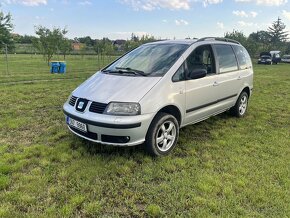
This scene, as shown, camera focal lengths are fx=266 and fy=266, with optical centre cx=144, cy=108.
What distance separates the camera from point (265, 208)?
9.05 feet

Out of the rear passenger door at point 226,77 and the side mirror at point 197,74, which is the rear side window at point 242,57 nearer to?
the rear passenger door at point 226,77

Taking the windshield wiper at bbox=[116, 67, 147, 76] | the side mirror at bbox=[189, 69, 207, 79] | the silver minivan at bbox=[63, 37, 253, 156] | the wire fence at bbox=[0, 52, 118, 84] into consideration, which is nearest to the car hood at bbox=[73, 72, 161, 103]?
the silver minivan at bbox=[63, 37, 253, 156]

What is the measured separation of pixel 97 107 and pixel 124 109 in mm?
385

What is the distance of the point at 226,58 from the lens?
213 inches

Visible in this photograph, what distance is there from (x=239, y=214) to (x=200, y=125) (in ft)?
9.92

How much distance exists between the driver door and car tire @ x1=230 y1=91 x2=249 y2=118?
1.19 meters

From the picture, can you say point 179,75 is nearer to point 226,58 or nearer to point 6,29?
point 226,58

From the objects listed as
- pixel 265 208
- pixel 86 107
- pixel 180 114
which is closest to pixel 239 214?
pixel 265 208

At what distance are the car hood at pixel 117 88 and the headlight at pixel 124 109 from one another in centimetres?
7

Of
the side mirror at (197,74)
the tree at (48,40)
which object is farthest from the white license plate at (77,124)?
the tree at (48,40)

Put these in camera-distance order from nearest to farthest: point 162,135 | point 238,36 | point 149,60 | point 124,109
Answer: point 124,109 → point 162,135 → point 149,60 → point 238,36

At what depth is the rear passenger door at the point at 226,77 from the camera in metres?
5.12

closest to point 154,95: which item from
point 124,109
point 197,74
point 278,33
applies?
point 124,109

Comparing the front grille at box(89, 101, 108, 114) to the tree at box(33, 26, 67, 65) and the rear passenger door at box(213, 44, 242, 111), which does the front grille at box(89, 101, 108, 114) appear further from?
the tree at box(33, 26, 67, 65)
